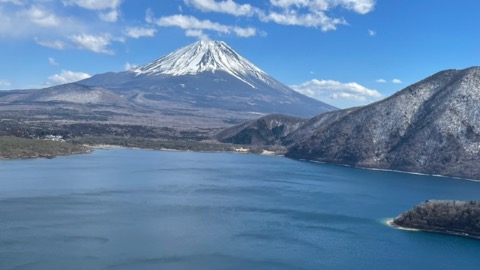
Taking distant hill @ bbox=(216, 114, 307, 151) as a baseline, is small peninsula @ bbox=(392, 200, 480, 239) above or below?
below

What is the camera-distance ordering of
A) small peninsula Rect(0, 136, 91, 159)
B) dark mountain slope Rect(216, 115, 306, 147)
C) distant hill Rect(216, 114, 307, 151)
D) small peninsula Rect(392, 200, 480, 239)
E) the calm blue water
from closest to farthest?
the calm blue water, small peninsula Rect(392, 200, 480, 239), small peninsula Rect(0, 136, 91, 159), distant hill Rect(216, 114, 307, 151), dark mountain slope Rect(216, 115, 306, 147)

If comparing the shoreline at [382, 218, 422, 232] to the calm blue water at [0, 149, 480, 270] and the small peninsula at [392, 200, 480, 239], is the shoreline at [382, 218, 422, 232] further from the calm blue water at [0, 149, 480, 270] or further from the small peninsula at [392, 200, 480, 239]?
the calm blue water at [0, 149, 480, 270]

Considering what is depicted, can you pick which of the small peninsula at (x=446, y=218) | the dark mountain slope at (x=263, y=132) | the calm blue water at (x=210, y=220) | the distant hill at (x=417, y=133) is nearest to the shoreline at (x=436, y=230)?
the small peninsula at (x=446, y=218)

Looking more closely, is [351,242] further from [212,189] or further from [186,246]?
[212,189]

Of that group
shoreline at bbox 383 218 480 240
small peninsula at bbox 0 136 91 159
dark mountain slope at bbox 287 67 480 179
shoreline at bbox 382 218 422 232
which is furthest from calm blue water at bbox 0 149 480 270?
dark mountain slope at bbox 287 67 480 179

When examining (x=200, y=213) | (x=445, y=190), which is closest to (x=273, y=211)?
(x=200, y=213)

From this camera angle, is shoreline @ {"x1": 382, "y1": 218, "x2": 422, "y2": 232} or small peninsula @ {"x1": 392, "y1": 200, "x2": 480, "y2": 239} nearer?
small peninsula @ {"x1": 392, "y1": 200, "x2": 480, "y2": 239}
